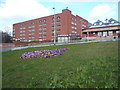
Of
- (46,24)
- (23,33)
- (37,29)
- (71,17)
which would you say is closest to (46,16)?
(46,24)

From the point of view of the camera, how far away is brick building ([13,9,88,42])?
5179 cm

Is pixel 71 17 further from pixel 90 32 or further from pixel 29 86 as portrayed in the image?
pixel 29 86

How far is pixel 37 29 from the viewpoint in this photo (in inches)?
2564

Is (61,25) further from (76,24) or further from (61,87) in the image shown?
(61,87)

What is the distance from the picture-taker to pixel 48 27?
58688 mm

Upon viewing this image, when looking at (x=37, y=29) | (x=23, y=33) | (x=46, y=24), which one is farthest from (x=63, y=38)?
(x=23, y=33)

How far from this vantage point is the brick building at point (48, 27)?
51.8 meters

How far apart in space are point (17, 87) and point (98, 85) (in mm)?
2617

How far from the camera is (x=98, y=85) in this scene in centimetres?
270

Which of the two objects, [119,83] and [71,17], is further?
[71,17]

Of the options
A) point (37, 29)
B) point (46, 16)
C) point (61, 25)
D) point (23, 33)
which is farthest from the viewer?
point (23, 33)

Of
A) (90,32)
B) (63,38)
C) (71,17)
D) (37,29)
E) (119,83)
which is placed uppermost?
(71,17)

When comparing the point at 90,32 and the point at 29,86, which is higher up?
the point at 90,32

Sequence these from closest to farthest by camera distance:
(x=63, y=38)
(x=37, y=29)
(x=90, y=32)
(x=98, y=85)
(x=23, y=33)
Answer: (x=98, y=85), (x=63, y=38), (x=90, y=32), (x=37, y=29), (x=23, y=33)
